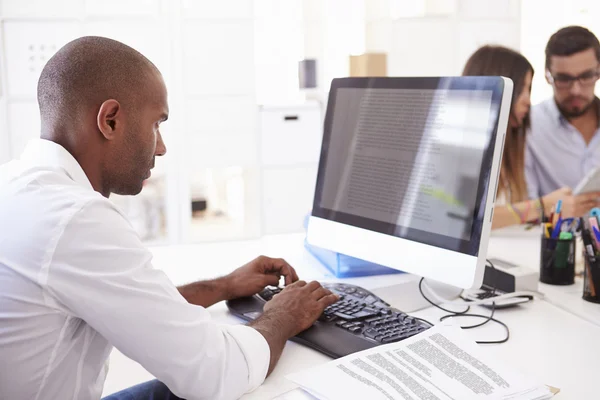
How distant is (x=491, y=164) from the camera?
3.68 ft

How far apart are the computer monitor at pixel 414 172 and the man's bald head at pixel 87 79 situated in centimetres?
53

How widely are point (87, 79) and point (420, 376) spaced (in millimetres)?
673

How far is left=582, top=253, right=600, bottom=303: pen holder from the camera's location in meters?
1.28

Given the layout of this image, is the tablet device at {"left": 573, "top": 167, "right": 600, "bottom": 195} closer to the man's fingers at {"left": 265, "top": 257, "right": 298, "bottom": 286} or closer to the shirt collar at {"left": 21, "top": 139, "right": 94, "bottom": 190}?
the man's fingers at {"left": 265, "top": 257, "right": 298, "bottom": 286}

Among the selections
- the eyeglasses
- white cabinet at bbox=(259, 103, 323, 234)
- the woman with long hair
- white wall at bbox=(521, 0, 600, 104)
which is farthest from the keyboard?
white cabinet at bbox=(259, 103, 323, 234)

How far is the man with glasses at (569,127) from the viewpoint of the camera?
8.38ft

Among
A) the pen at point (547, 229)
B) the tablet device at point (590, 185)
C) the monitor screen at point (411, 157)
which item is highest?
the monitor screen at point (411, 157)

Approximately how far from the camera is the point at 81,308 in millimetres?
857

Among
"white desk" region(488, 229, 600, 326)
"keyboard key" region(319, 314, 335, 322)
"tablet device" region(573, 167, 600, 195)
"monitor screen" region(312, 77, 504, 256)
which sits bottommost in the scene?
"white desk" region(488, 229, 600, 326)

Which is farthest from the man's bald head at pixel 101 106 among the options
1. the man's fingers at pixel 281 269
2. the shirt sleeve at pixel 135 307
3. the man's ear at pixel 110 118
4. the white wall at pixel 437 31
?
the white wall at pixel 437 31

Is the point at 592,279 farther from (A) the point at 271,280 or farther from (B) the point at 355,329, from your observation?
(A) the point at 271,280

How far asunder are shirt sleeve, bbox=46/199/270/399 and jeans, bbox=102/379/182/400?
11.2 inches

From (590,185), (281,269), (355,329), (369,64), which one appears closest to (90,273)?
(355,329)

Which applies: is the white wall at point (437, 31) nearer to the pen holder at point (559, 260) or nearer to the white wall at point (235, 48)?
the white wall at point (235, 48)
